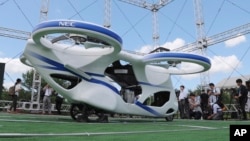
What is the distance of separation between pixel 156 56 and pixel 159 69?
1536 mm

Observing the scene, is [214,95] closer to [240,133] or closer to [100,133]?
[100,133]

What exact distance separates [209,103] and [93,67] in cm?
672

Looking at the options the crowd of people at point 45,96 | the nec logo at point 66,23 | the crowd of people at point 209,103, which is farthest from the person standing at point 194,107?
the nec logo at point 66,23

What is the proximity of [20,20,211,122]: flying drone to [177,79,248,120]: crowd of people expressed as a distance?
2499 millimetres

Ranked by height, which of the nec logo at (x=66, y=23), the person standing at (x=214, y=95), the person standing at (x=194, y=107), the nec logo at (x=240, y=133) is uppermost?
the nec logo at (x=66, y=23)

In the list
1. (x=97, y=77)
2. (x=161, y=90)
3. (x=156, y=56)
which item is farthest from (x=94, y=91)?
(x=161, y=90)

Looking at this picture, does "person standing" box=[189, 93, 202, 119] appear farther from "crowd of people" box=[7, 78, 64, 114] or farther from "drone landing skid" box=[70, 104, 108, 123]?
"drone landing skid" box=[70, 104, 108, 123]

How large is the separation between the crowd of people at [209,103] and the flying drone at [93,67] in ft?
8.20

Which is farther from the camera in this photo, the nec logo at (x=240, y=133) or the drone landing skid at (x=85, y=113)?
the drone landing skid at (x=85, y=113)

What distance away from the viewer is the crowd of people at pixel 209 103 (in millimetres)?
13234

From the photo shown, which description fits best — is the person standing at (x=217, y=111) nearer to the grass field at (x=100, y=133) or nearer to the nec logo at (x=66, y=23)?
the grass field at (x=100, y=133)

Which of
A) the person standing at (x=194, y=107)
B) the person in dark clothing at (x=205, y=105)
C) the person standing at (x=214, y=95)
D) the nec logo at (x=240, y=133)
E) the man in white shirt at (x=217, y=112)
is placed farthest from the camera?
the person standing at (x=194, y=107)

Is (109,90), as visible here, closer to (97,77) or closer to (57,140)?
(97,77)

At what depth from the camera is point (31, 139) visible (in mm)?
4281
